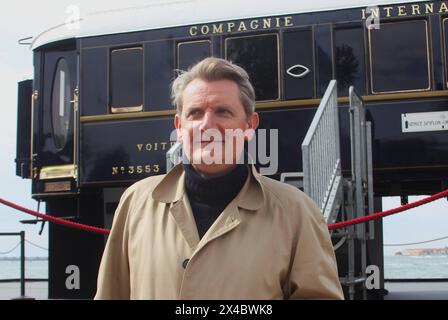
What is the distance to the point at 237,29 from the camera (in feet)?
23.3

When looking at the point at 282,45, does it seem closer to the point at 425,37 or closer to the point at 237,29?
the point at 237,29

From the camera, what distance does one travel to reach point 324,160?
5492 mm

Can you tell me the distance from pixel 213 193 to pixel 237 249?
0.19 meters

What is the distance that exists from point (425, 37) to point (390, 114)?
83 centimetres

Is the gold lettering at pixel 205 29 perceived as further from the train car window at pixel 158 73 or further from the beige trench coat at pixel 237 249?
the beige trench coat at pixel 237 249

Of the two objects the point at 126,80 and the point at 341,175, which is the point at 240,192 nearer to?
the point at 341,175

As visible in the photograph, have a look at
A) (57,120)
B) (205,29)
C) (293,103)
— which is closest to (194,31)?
(205,29)

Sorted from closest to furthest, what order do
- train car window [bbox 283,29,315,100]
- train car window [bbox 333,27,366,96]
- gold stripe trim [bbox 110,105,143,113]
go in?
train car window [bbox 333,27,366,96], train car window [bbox 283,29,315,100], gold stripe trim [bbox 110,105,143,113]

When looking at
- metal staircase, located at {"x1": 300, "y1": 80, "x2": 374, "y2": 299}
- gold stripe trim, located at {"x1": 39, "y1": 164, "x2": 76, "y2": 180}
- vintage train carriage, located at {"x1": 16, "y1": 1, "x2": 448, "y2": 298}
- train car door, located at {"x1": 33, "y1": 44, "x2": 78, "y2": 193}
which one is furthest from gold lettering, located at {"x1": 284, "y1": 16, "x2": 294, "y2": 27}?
gold stripe trim, located at {"x1": 39, "y1": 164, "x2": 76, "y2": 180}

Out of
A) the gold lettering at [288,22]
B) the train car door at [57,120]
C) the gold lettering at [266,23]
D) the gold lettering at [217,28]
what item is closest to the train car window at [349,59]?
the gold lettering at [288,22]

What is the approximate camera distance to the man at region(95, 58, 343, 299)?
1712 millimetres

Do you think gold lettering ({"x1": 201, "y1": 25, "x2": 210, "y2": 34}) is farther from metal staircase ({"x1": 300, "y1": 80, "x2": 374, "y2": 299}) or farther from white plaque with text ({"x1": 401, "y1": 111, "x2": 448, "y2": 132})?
white plaque with text ({"x1": 401, "y1": 111, "x2": 448, "y2": 132})

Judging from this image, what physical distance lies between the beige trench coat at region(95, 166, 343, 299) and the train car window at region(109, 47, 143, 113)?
18.8 feet
